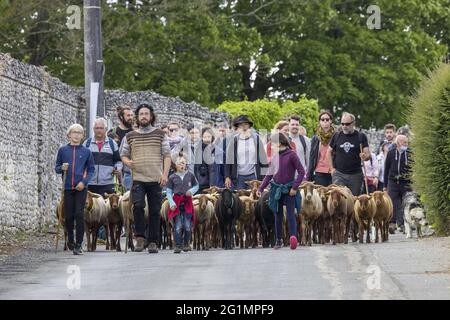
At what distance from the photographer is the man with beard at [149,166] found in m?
22.8

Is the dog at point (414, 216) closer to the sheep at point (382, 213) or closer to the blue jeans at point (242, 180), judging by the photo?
the sheep at point (382, 213)

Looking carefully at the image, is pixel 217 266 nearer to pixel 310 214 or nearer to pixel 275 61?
pixel 310 214

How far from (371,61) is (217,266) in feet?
144

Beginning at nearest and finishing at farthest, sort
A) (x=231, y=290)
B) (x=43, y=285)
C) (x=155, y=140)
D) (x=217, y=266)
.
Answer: (x=231, y=290), (x=43, y=285), (x=217, y=266), (x=155, y=140)

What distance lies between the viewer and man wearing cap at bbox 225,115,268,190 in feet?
83.4

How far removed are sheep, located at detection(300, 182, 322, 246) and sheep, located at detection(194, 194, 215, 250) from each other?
1294 mm

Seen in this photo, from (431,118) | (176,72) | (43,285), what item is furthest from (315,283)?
(176,72)

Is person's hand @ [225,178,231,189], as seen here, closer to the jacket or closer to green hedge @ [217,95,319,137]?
the jacket

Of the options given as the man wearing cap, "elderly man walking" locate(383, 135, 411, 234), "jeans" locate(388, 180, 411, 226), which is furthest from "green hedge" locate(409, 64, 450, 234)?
"jeans" locate(388, 180, 411, 226)

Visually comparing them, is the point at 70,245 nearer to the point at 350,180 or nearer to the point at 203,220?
the point at 203,220

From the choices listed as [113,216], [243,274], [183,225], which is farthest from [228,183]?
[243,274]

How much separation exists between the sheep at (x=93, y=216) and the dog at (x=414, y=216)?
484 cm

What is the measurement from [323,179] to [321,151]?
0.56 metres

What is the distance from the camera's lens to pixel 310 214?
24125 mm
